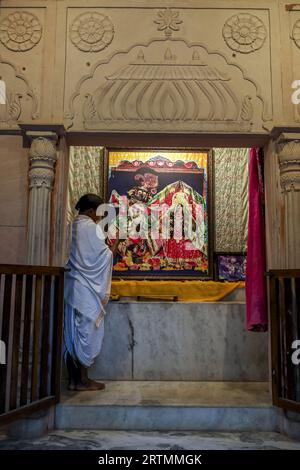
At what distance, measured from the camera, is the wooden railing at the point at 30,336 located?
8.75 ft

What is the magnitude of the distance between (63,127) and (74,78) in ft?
1.53

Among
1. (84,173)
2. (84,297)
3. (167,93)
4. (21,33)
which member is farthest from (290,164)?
(84,173)

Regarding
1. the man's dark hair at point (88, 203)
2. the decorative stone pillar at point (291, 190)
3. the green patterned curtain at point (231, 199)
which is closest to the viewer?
the decorative stone pillar at point (291, 190)

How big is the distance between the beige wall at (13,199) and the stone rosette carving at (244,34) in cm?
193

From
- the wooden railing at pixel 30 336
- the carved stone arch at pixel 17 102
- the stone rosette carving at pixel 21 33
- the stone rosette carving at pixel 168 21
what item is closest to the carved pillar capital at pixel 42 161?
the carved stone arch at pixel 17 102

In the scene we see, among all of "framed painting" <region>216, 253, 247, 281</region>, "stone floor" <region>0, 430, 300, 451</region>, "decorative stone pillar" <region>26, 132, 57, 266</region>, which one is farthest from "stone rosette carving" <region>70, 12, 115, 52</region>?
"stone floor" <region>0, 430, 300, 451</region>

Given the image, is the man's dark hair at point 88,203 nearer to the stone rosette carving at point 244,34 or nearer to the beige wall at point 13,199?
the beige wall at point 13,199

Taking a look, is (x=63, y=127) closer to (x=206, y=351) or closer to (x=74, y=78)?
(x=74, y=78)

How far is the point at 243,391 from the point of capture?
12.6ft

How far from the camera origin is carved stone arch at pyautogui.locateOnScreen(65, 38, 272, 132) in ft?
11.5

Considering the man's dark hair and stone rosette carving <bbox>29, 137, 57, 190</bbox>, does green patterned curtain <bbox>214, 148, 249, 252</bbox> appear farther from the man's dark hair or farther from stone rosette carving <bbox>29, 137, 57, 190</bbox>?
stone rosette carving <bbox>29, 137, 57, 190</bbox>

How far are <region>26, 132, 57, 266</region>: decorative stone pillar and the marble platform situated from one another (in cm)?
149
